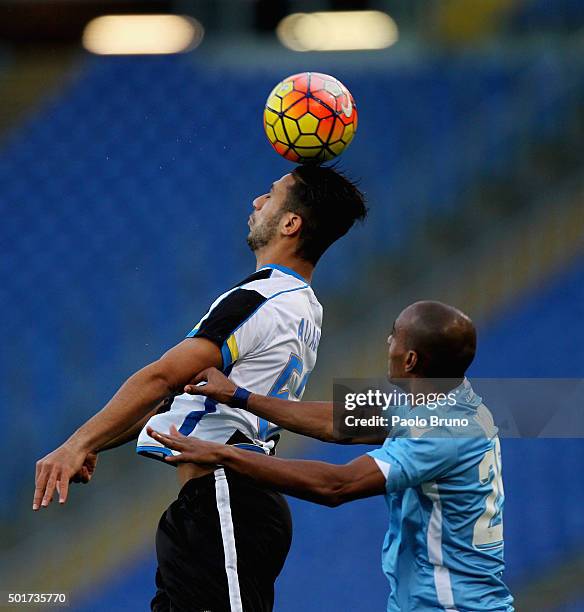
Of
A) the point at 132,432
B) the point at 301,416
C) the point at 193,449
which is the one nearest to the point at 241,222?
the point at 132,432

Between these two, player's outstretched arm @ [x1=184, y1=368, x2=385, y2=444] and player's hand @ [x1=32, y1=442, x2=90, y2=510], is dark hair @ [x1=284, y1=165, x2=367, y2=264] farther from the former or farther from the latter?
player's hand @ [x1=32, y1=442, x2=90, y2=510]

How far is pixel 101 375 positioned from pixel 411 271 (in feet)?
6.23

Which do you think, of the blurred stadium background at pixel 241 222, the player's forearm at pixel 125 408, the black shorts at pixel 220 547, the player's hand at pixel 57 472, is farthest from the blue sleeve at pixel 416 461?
the blurred stadium background at pixel 241 222

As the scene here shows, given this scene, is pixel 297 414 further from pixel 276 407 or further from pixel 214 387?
pixel 214 387

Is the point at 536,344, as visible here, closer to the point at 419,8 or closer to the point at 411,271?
the point at 411,271

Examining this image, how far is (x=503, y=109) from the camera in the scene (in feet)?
19.8

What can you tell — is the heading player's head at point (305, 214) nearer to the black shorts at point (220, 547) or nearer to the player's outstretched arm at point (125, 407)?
the player's outstretched arm at point (125, 407)

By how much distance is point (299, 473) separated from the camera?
9.05ft

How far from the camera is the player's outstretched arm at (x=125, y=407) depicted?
112 inches

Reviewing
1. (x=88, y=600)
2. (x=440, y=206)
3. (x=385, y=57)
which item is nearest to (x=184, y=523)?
(x=88, y=600)

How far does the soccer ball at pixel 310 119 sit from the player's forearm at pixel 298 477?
1.35 meters

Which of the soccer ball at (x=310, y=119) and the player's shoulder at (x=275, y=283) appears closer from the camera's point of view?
the player's shoulder at (x=275, y=283)

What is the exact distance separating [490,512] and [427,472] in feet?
0.86

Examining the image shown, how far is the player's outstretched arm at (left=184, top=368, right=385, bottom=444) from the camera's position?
2.96 metres
